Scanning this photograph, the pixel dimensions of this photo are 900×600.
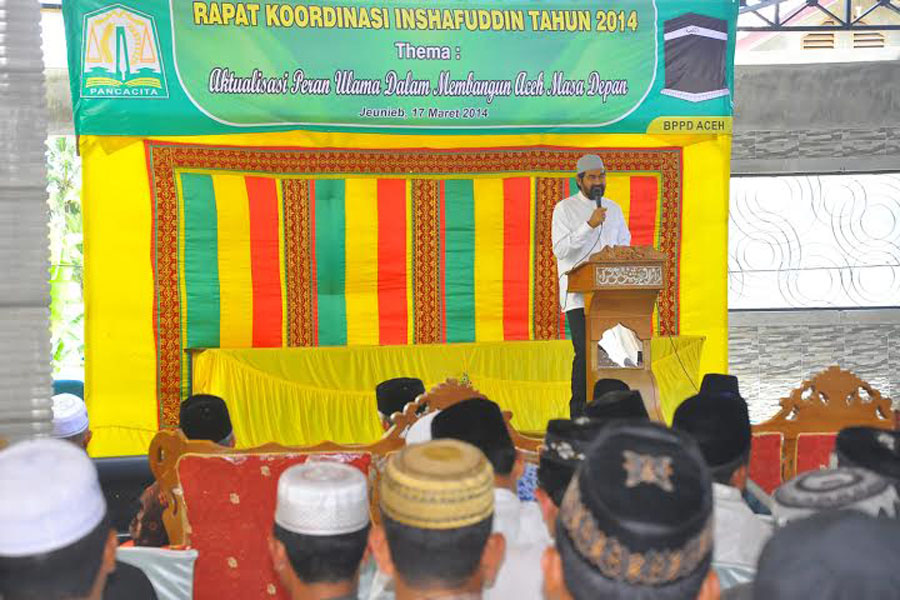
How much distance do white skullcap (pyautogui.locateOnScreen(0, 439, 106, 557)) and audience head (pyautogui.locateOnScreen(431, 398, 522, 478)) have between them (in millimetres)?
711

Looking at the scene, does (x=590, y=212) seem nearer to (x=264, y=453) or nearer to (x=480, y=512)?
(x=264, y=453)

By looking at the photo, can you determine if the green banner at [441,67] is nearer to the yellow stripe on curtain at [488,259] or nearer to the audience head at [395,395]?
the yellow stripe on curtain at [488,259]

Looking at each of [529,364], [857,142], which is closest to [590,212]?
[529,364]

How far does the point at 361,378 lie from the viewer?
497cm

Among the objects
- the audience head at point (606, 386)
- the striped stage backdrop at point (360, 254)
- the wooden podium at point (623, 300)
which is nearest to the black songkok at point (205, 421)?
the audience head at point (606, 386)

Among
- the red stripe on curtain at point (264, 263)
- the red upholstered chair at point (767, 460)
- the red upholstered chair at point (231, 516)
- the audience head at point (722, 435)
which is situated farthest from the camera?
the red stripe on curtain at point (264, 263)

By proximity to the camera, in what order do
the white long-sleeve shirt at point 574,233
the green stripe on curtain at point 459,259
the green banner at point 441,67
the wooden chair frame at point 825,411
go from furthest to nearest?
the green stripe on curtain at point 459,259, the green banner at point 441,67, the white long-sleeve shirt at point 574,233, the wooden chair frame at point 825,411

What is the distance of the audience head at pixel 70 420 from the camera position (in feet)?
10.8

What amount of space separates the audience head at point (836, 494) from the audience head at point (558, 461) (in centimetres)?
36

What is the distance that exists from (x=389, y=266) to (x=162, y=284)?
1.49 m

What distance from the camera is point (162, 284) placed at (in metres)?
5.11

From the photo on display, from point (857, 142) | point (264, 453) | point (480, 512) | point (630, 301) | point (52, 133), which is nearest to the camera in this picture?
point (480, 512)

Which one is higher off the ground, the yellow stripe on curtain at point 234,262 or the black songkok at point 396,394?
the yellow stripe on curtain at point 234,262

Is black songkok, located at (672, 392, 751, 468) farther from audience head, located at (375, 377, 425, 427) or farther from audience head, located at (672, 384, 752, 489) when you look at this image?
audience head, located at (375, 377, 425, 427)
